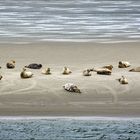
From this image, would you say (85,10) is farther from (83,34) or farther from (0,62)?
(0,62)

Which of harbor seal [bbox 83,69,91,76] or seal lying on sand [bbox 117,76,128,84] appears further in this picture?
harbor seal [bbox 83,69,91,76]

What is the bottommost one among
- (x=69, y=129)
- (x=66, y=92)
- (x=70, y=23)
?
(x=69, y=129)

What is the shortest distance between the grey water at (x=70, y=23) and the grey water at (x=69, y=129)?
5.43 meters

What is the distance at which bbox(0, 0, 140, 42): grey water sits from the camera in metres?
12.8

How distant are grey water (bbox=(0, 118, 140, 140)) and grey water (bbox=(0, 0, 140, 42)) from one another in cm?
543

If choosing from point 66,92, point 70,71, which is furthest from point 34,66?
point 66,92

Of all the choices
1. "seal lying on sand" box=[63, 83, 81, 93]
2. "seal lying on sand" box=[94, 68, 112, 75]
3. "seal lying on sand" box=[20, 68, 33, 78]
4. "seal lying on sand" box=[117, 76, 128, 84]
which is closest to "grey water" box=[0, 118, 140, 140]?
"seal lying on sand" box=[63, 83, 81, 93]

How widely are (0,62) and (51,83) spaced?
5.88 feet

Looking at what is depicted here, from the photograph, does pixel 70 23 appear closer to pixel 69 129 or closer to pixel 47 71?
pixel 47 71

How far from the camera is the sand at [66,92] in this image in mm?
7500

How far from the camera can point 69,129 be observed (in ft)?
21.3

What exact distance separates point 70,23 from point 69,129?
28.3ft

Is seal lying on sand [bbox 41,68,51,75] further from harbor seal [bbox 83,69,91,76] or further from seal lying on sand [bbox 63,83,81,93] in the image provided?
seal lying on sand [bbox 63,83,81,93]

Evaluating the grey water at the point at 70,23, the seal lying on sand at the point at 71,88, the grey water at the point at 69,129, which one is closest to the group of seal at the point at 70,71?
the seal lying on sand at the point at 71,88
